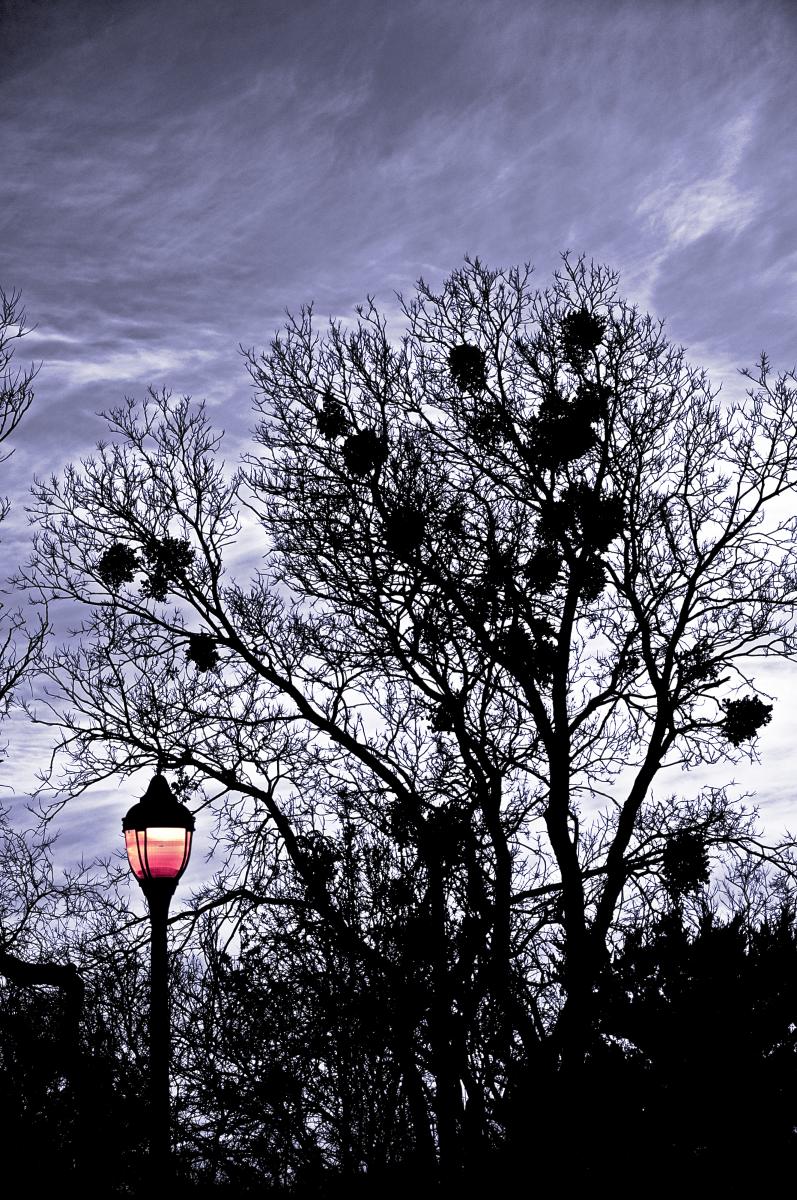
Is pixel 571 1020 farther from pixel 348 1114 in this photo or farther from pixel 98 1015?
pixel 98 1015

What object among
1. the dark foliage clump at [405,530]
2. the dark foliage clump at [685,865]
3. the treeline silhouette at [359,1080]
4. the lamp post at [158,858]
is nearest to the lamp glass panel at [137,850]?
the lamp post at [158,858]

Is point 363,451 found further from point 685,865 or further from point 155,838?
point 685,865

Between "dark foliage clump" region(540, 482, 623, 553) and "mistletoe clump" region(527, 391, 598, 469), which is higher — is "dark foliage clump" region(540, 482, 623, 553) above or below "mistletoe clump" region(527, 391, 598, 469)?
below

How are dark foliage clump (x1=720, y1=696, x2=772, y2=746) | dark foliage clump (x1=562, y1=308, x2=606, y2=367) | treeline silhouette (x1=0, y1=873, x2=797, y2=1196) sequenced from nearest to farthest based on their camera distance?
1. treeline silhouette (x1=0, y1=873, x2=797, y2=1196)
2. dark foliage clump (x1=720, y1=696, x2=772, y2=746)
3. dark foliage clump (x1=562, y1=308, x2=606, y2=367)

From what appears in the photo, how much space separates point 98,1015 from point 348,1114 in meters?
5.33

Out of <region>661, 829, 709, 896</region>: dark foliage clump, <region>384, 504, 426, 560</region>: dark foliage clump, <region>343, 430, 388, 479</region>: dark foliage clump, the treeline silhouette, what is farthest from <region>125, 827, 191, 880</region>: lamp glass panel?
<region>661, 829, 709, 896</region>: dark foliage clump

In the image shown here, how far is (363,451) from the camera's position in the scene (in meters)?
10.7

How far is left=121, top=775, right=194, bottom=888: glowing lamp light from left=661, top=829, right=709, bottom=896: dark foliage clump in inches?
257

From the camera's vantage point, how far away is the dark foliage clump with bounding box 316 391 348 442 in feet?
37.6

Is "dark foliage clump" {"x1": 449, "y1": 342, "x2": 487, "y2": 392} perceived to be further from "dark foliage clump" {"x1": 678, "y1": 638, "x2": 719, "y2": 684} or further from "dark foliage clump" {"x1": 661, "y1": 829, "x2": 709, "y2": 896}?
"dark foliage clump" {"x1": 661, "y1": 829, "x2": 709, "y2": 896}

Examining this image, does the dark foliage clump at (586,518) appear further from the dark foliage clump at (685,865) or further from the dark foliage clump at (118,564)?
the dark foliage clump at (118,564)

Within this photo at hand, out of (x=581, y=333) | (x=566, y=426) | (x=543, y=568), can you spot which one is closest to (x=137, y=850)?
(x=543, y=568)

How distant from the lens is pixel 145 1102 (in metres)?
12.2

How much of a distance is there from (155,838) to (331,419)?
20.4 feet
